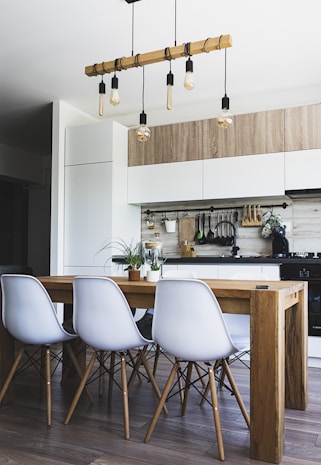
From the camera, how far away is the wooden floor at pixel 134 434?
2.02 meters

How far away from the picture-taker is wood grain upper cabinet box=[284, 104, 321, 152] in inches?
162

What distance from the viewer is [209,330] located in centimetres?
208

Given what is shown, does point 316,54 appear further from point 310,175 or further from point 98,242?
point 98,242

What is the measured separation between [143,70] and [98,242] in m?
1.85

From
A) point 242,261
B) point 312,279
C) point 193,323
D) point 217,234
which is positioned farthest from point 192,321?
point 217,234

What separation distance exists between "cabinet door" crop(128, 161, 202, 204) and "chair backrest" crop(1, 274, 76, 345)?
245 cm

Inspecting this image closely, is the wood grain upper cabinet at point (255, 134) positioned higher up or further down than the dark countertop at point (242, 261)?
higher up

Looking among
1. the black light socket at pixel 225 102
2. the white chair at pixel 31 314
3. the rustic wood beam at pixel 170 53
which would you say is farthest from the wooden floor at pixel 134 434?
the rustic wood beam at pixel 170 53

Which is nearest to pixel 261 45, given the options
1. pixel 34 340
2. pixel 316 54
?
pixel 316 54

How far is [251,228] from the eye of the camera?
478 centimetres

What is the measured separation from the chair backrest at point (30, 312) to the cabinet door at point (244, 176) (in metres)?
2.47

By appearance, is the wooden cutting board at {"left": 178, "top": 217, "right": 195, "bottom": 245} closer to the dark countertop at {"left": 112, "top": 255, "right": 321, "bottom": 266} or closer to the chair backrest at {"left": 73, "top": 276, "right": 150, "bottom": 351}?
the dark countertop at {"left": 112, "top": 255, "right": 321, "bottom": 266}

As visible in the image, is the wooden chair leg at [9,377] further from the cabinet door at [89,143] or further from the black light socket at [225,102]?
the cabinet door at [89,143]

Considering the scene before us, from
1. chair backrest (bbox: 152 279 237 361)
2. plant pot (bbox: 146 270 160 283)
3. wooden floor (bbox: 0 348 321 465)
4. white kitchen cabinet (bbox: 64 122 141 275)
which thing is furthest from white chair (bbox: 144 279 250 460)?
white kitchen cabinet (bbox: 64 122 141 275)
